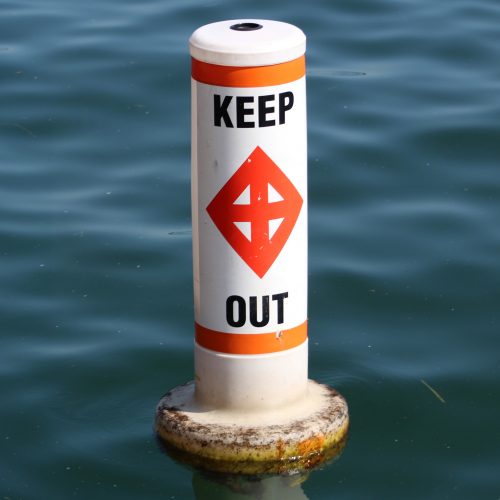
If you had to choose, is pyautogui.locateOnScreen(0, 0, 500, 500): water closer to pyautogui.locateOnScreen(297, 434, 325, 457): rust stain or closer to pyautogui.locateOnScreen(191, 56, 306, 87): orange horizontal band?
pyautogui.locateOnScreen(297, 434, 325, 457): rust stain

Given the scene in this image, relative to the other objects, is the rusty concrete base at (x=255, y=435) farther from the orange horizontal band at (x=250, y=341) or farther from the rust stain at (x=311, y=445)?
the orange horizontal band at (x=250, y=341)

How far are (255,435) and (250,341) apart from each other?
29 centimetres

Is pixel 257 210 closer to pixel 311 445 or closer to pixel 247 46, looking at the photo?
pixel 247 46

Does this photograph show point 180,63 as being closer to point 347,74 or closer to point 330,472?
point 347,74

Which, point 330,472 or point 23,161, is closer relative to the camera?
point 330,472

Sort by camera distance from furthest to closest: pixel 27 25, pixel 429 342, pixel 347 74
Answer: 1. pixel 27 25
2. pixel 347 74
3. pixel 429 342

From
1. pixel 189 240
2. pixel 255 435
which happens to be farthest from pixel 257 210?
pixel 189 240

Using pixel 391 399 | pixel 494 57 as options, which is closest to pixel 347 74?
pixel 494 57

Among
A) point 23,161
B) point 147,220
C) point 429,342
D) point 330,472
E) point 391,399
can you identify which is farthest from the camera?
point 23,161

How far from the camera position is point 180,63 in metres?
8.07

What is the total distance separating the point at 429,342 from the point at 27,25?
441 cm

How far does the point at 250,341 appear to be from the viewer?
444 centimetres

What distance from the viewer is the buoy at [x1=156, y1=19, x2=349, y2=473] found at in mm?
4219

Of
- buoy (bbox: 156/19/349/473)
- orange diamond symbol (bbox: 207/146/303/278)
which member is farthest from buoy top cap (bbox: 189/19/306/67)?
orange diamond symbol (bbox: 207/146/303/278)
